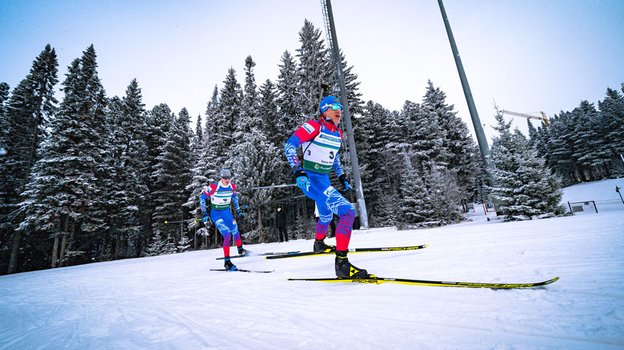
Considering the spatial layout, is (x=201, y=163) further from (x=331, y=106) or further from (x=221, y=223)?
(x=331, y=106)

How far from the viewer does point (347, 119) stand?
10.9m

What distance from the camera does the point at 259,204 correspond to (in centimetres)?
1619

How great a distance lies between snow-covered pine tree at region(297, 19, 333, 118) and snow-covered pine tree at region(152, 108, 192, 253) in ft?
45.4

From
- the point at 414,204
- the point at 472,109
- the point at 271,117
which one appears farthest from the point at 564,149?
the point at 271,117

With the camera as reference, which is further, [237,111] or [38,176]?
[237,111]

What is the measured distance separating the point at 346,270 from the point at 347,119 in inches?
361

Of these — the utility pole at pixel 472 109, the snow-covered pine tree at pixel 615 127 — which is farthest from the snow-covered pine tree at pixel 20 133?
the snow-covered pine tree at pixel 615 127

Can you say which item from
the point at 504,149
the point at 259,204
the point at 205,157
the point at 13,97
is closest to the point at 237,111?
the point at 205,157

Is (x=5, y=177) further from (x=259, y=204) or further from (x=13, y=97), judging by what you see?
(x=259, y=204)

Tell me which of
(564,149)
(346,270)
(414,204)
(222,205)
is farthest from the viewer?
(564,149)

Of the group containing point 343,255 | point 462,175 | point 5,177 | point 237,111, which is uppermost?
point 237,111

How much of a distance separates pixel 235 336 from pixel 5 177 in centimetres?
2811

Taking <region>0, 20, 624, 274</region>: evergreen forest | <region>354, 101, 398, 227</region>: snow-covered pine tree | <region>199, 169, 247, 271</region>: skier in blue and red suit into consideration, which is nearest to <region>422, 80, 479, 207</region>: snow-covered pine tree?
<region>0, 20, 624, 274</region>: evergreen forest

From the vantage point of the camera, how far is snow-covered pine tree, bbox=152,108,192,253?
929 inches
